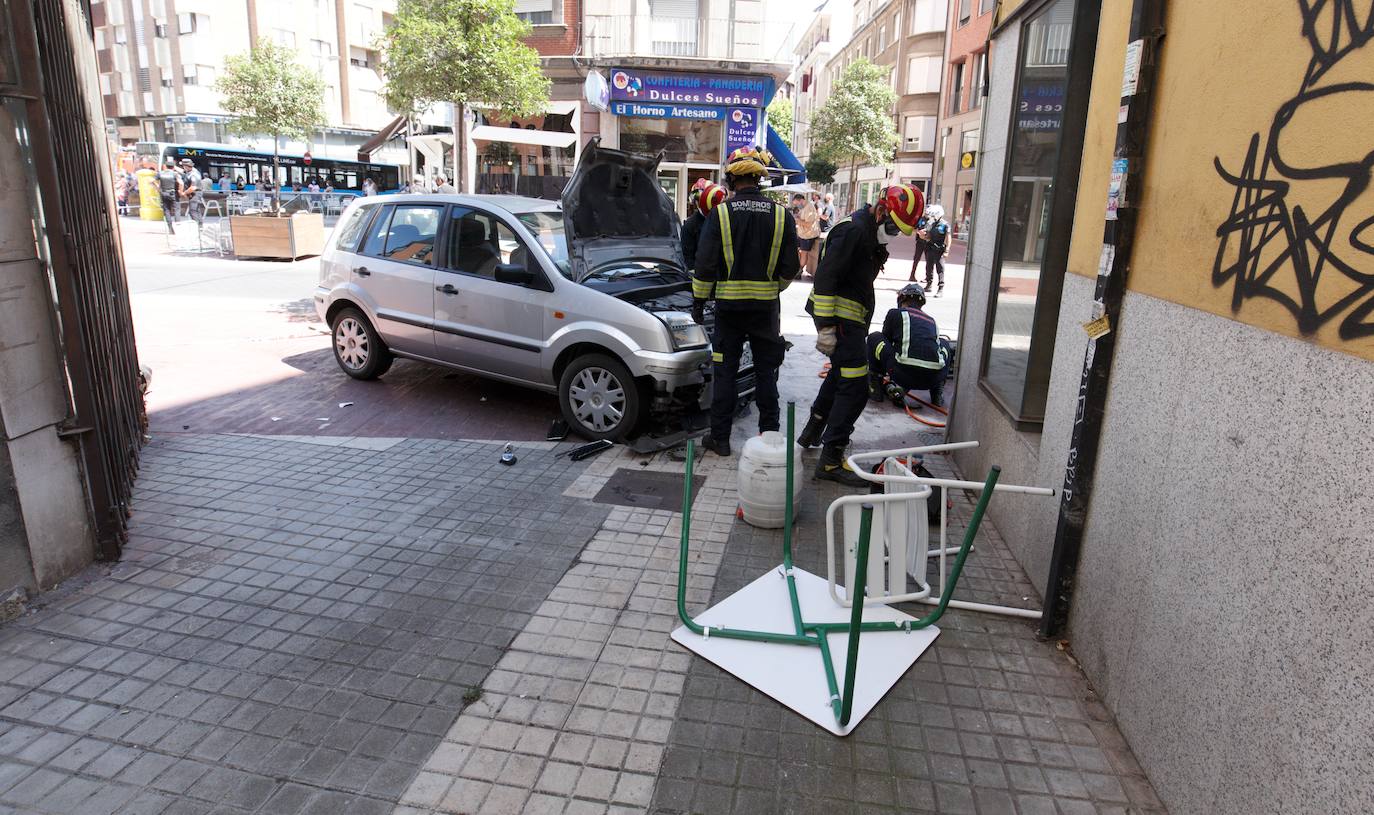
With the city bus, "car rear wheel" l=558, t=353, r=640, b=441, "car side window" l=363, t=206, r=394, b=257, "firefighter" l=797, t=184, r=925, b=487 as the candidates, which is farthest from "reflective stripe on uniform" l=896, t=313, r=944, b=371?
the city bus

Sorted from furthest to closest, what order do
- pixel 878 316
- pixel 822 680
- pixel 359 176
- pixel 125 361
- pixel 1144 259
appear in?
pixel 359 176
pixel 878 316
pixel 125 361
pixel 822 680
pixel 1144 259

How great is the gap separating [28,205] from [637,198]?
4.62 metres

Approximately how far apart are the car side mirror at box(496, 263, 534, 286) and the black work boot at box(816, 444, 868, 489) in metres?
2.75

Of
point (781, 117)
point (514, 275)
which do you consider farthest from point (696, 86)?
point (781, 117)

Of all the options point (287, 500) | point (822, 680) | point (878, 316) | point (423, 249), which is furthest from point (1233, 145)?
point (878, 316)

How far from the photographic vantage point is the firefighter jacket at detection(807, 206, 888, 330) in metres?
5.55

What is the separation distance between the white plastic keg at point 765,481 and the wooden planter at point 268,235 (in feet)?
51.5

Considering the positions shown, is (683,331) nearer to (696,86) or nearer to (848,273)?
(848,273)

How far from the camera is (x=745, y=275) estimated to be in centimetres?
580

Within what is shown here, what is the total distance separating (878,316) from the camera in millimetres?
13008

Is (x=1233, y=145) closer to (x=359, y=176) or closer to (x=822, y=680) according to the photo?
(x=822, y=680)

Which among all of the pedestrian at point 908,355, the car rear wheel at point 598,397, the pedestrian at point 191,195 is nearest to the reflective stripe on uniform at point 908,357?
the pedestrian at point 908,355

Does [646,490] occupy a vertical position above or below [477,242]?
below

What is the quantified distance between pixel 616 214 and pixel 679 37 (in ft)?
51.8
